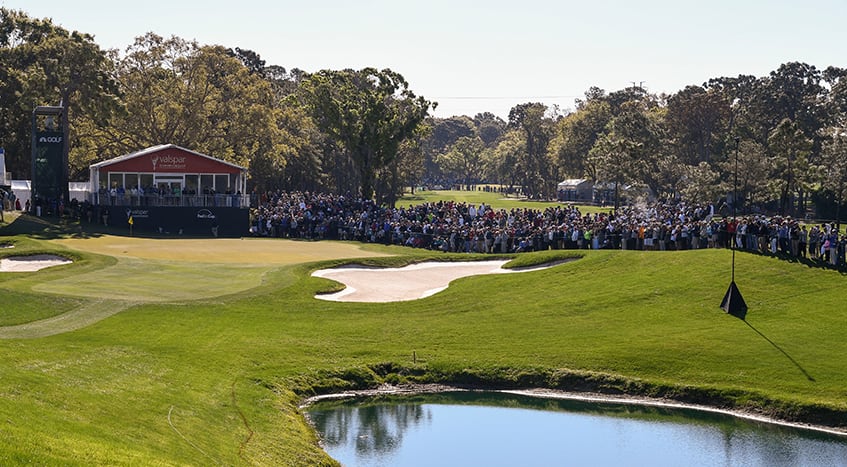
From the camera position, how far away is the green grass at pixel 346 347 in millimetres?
22828

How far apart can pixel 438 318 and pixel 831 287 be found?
50.3 feet

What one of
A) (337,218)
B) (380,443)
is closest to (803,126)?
(337,218)

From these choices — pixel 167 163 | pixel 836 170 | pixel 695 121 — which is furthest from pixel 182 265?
pixel 695 121

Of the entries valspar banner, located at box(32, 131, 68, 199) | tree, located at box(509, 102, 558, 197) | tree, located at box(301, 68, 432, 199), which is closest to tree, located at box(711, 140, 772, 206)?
tree, located at box(301, 68, 432, 199)

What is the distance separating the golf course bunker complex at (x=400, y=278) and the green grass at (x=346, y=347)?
1.32 meters

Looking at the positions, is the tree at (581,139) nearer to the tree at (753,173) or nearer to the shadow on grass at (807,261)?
the tree at (753,173)

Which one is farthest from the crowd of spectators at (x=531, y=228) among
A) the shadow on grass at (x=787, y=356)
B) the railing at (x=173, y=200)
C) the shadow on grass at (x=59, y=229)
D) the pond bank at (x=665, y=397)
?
the pond bank at (x=665, y=397)

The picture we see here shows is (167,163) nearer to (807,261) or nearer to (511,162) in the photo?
(807,261)

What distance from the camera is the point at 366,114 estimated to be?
287 ft

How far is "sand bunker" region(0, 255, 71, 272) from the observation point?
4603cm

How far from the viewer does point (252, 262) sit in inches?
2030

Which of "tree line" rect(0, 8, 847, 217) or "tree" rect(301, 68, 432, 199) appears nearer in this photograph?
"tree line" rect(0, 8, 847, 217)

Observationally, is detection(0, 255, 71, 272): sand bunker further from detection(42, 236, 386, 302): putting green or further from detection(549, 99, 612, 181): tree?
detection(549, 99, 612, 181): tree

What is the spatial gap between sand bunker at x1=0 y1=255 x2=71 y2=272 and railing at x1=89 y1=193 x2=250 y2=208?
19467mm
